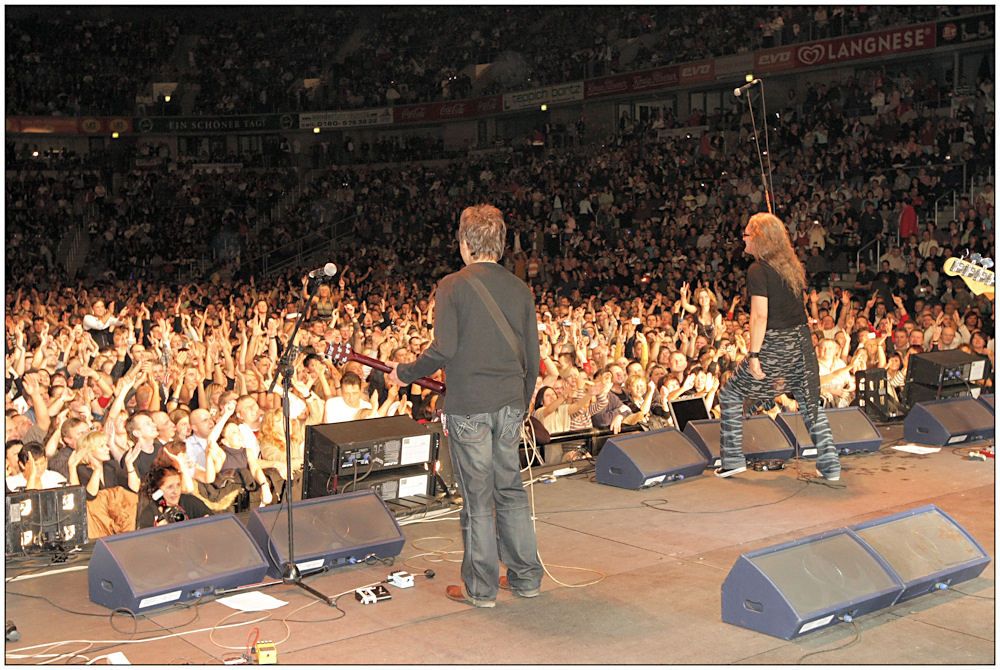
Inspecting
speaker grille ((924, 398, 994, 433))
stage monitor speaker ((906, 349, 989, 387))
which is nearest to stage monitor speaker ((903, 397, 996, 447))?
speaker grille ((924, 398, 994, 433))

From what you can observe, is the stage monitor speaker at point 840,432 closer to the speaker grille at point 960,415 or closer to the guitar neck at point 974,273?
the speaker grille at point 960,415

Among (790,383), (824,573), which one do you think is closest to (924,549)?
(824,573)

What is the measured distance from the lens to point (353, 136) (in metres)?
32.6

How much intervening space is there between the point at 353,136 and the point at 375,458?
91.5 ft

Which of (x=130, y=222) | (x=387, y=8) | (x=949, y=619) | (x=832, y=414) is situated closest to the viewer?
(x=949, y=619)

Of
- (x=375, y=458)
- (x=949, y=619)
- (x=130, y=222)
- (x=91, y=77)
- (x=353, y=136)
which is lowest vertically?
(x=949, y=619)

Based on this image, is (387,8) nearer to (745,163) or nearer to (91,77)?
(91,77)

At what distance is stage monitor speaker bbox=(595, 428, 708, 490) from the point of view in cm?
663

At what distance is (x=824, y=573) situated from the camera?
14.0ft

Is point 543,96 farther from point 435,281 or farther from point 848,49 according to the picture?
point 848,49

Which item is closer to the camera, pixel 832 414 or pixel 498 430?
pixel 498 430

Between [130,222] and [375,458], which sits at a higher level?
[130,222]

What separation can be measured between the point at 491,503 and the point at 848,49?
1882 cm

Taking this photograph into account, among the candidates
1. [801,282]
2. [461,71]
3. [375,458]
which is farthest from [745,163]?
[375,458]
